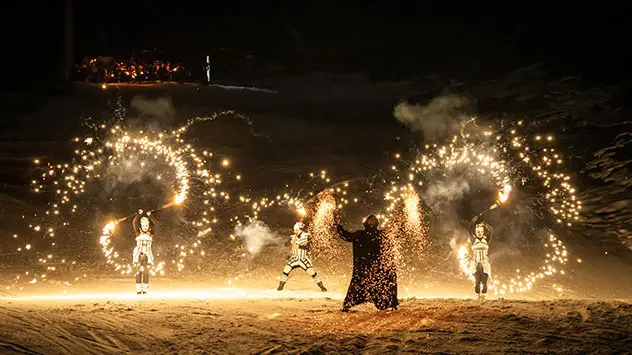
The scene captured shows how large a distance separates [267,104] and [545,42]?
13.6 metres

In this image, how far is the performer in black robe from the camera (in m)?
10.6

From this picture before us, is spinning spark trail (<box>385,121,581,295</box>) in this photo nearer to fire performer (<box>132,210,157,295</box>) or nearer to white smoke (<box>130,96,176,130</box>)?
fire performer (<box>132,210,157,295</box>)

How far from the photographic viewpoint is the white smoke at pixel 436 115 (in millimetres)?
23344

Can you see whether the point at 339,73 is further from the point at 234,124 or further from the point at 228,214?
the point at 228,214

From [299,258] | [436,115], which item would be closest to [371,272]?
[299,258]

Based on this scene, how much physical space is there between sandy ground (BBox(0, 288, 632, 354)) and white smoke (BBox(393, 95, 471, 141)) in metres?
12.6

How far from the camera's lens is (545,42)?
28.0 metres

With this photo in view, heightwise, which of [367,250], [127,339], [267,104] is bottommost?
[127,339]

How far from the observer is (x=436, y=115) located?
2428 cm

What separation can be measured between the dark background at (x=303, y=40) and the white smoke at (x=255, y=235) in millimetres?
10625

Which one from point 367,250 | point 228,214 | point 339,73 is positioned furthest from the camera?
point 339,73

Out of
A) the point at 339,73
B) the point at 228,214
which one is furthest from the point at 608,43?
the point at 228,214

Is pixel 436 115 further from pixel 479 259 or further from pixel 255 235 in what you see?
pixel 479 259

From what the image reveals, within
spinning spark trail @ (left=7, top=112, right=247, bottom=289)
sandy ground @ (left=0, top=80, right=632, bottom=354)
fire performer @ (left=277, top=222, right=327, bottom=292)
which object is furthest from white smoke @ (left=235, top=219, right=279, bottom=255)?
fire performer @ (left=277, top=222, right=327, bottom=292)
